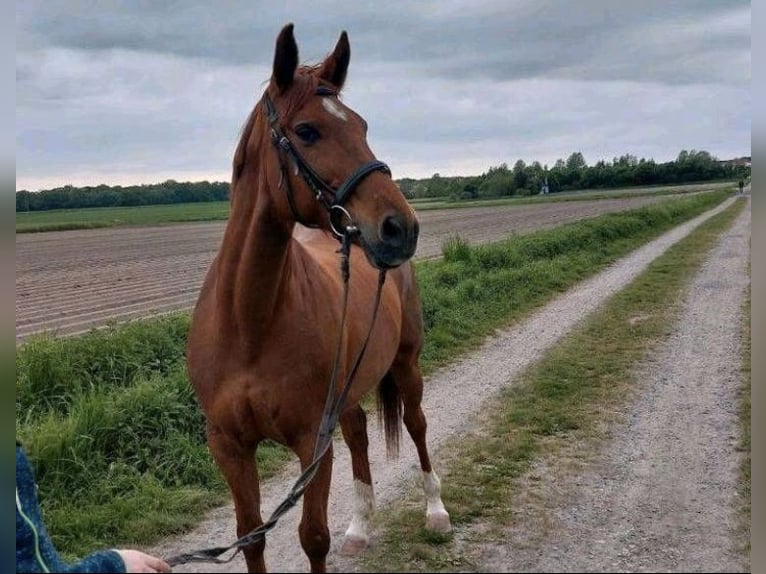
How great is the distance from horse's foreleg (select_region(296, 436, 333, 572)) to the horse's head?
3.51 feet

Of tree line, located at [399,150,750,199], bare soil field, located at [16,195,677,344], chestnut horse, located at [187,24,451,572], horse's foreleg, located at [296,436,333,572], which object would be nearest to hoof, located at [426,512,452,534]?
chestnut horse, located at [187,24,451,572]

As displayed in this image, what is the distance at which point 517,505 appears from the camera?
14.3 ft

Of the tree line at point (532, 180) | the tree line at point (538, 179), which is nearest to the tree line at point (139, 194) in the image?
the tree line at point (532, 180)

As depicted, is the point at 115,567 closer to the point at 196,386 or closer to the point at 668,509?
the point at 196,386

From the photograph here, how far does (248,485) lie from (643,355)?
21.2ft

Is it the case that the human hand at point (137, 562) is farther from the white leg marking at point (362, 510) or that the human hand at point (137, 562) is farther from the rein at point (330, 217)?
the white leg marking at point (362, 510)

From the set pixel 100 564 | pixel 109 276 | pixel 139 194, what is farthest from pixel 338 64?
pixel 139 194

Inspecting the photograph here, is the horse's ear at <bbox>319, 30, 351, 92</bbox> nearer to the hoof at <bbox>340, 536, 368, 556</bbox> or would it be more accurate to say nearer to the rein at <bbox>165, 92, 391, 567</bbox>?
the rein at <bbox>165, 92, 391, 567</bbox>

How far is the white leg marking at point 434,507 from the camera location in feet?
13.6

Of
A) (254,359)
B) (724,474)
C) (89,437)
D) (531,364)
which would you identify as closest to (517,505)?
(724,474)

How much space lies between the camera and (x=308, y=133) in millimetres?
2646

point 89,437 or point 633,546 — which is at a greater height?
point 633,546

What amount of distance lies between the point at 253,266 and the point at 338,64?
0.97 meters

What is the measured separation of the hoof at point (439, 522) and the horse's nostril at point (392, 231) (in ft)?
7.89
